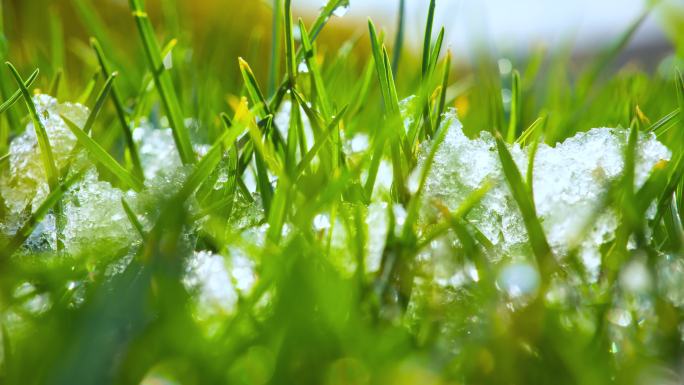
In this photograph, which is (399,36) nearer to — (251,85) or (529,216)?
(251,85)

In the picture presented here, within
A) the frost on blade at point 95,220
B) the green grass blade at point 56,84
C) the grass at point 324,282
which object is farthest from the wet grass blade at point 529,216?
the green grass blade at point 56,84

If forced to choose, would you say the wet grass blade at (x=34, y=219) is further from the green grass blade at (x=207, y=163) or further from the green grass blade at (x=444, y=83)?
the green grass blade at (x=444, y=83)

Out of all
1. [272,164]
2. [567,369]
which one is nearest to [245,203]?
[272,164]

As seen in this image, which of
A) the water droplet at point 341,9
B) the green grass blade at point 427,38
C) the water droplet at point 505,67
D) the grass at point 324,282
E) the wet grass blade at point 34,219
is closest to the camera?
the grass at point 324,282

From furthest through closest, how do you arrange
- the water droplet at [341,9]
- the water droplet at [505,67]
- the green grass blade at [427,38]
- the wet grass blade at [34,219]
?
the water droplet at [505,67] < the water droplet at [341,9] < the green grass blade at [427,38] < the wet grass blade at [34,219]

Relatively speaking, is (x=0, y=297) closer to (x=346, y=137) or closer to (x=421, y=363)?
(x=421, y=363)

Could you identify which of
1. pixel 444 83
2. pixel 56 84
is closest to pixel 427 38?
pixel 444 83
